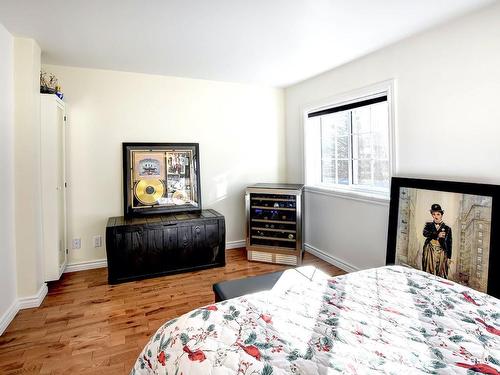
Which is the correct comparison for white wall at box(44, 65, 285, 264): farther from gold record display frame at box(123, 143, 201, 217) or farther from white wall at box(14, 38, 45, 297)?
white wall at box(14, 38, 45, 297)

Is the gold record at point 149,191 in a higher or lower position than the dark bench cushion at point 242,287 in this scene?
higher

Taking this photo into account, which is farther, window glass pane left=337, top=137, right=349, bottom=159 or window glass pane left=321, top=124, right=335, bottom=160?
window glass pane left=321, top=124, right=335, bottom=160

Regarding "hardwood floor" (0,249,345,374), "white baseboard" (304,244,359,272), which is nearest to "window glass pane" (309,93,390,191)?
"white baseboard" (304,244,359,272)

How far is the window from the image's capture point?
3.05 meters

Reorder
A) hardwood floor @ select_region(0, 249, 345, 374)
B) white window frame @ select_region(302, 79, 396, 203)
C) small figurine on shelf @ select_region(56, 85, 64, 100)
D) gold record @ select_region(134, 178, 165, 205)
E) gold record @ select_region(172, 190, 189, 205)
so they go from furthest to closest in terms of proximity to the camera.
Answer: gold record @ select_region(172, 190, 189, 205)
gold record @ select_region(134, 178, 165, 205)
small figurine on shelf @ select_region(56, 85, 64, 100)
white window frame @ select_region(302, 79, 396, 203)
hardwood floor @ select_region(0, 249, 345, 374)

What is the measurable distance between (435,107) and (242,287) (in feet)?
6.89

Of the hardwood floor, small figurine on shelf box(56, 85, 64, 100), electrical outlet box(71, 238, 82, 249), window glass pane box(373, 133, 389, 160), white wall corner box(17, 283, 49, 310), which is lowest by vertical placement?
the hardwood floor

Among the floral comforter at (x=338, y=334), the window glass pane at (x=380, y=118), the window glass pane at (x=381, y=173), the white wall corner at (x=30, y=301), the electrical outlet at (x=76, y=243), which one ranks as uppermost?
the window glass pane at (x=380, y=118)

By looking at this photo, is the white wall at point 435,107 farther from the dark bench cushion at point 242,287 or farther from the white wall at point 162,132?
the dark bench cushion at point 242,287

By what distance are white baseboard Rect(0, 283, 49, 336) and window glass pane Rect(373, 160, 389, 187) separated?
3471mm

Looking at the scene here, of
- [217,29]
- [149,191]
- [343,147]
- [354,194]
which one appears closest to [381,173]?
[354,194]

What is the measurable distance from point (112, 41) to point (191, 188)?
1.87 meters

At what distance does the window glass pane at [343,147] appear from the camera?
3573 millimetres

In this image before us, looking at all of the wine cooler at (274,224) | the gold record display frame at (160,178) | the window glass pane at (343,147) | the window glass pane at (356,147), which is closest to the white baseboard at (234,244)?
the wine cooler at (274,224)
